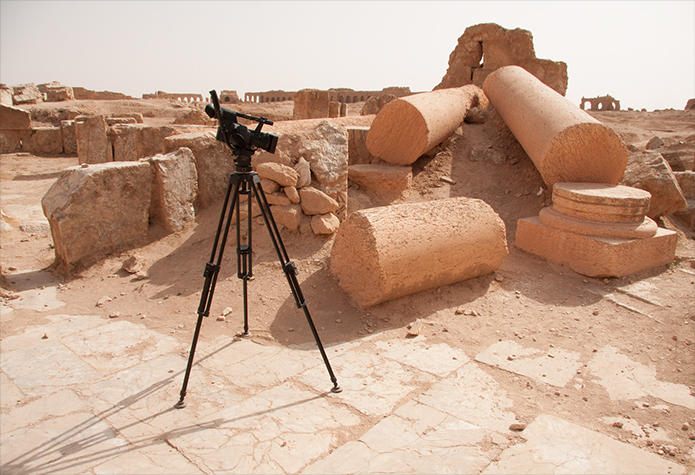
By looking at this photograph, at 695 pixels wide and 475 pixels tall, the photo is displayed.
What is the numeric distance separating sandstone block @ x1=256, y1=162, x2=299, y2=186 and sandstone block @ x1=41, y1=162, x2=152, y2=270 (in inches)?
53.2

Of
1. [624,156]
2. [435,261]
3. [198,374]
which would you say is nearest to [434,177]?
[624,156]

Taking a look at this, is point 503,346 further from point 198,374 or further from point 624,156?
point 624,156

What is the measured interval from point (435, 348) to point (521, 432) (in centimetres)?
105

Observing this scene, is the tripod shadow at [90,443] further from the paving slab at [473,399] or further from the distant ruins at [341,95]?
the distant ruins at [341,95]

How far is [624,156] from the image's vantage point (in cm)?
552

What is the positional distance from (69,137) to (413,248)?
12881 millimetres

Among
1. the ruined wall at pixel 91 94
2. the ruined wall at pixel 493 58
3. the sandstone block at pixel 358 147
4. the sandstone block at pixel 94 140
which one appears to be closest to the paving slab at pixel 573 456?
the sandstone block at pixel 358 147

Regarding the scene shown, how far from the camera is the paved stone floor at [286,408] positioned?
2.30 meters

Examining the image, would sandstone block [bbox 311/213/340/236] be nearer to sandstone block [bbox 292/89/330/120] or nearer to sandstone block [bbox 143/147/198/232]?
sandstone block [bbox 143/147/198/232]

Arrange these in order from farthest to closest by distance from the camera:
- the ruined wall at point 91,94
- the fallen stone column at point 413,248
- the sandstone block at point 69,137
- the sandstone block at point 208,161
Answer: the ruined wall at point 91,94 → the sandstone block at point 69,137 → the sandstone block at point 208,161 → the fallen stone column at point 413,248

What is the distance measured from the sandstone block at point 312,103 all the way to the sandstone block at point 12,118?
7603mm

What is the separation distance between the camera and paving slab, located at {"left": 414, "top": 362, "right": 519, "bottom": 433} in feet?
8.68

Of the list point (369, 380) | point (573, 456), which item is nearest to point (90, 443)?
point (369, 380)

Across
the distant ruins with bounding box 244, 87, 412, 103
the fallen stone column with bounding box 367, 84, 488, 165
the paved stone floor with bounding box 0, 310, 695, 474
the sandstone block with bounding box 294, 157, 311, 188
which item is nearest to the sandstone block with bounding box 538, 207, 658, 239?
the paved stone floor with bounding box 0, 310, 695, 474
